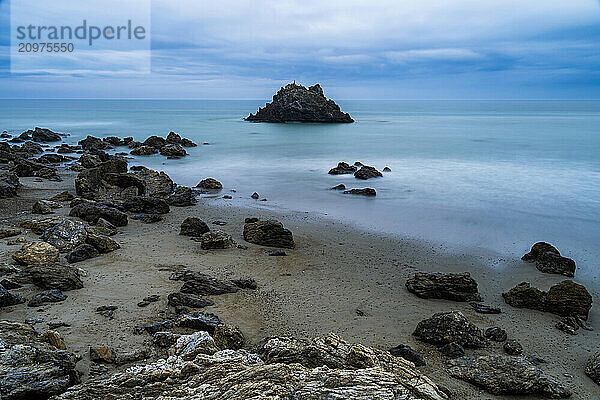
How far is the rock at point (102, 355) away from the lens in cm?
616

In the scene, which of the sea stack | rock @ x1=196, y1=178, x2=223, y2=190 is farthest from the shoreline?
the sea stack

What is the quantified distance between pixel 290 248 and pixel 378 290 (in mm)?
3341

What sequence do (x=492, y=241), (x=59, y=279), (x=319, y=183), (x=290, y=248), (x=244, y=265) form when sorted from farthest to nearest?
(x=319, y=183)
(x=492, y=241)
(x=290, y=248)
(x=244, y=265)
(x=59, y=279)

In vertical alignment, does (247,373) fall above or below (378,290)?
above

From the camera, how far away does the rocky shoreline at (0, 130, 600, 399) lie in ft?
16.2

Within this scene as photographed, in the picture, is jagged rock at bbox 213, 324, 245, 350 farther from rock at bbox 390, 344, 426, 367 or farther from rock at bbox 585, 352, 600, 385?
rock at bbox 585, 352, 600, 385

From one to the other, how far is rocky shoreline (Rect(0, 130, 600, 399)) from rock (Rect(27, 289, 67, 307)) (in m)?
0.03

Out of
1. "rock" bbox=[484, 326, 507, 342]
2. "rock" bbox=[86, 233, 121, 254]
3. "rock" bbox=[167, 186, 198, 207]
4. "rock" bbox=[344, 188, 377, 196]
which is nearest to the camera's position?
"rock" bbox=[484, 326, 507, 342]

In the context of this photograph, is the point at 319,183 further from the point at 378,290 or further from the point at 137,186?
the point at 378,290

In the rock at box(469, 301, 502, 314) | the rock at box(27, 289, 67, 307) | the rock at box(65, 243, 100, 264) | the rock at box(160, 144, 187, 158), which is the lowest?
the rock at box(469, 301, 502, 314)

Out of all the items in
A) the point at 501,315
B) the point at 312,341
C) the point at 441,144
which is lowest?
the point at 501,315

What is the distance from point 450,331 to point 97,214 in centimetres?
1092

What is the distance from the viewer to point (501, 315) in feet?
29.7

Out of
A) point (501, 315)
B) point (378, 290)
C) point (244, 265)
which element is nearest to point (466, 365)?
point (501, 315)
